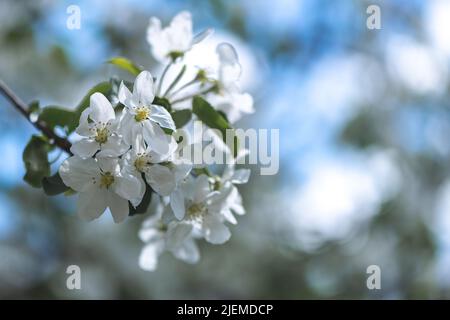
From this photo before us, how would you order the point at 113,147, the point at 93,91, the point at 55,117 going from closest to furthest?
the point at 113,147
the point at 93,91
the point at 55,117

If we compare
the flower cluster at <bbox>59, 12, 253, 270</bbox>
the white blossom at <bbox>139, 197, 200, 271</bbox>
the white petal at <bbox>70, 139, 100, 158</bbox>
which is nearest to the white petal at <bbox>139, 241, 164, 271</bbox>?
the white blossom at <bbox>139, 197, 200, 271</bbox>

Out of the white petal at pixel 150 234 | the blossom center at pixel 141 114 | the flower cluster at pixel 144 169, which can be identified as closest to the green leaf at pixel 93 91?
the flower cluster at pixel 144 169

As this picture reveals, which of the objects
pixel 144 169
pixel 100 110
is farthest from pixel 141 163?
pixel 100 110

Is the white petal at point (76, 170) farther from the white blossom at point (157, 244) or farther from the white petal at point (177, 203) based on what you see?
the white blossom at point (157, 244)

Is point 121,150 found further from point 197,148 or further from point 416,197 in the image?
point 416,197

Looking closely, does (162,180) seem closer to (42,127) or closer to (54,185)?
(54,185)

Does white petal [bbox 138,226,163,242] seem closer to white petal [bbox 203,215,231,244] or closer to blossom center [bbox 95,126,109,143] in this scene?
white petal [bbox 203,215,231,244]
